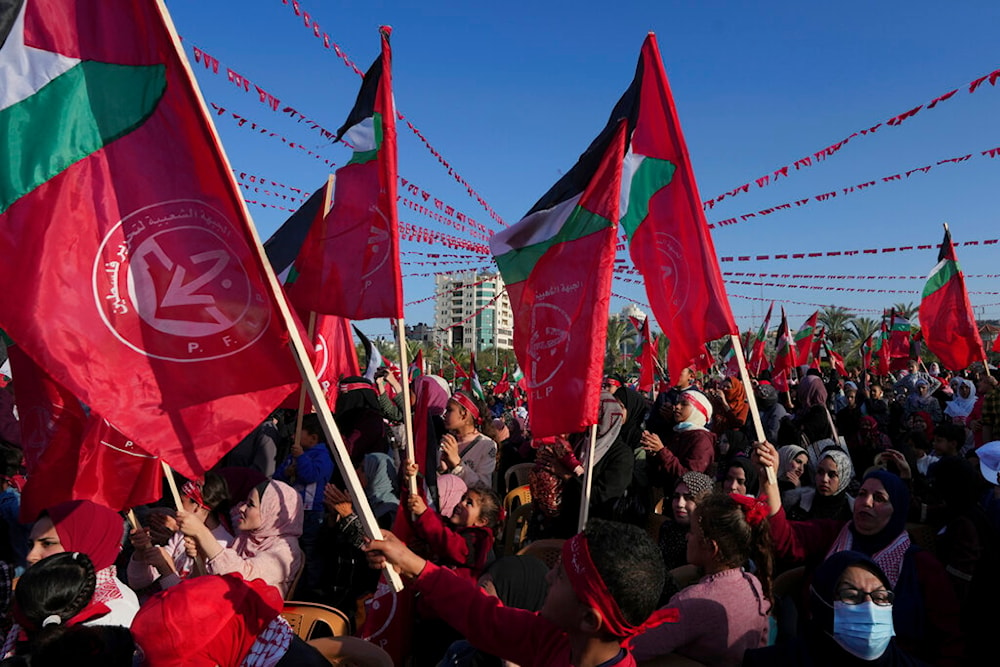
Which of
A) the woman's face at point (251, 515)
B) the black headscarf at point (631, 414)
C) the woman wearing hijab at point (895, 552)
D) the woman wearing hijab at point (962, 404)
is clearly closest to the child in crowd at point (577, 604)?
the woman wearing hijab at point (895, 552)

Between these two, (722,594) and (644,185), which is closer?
(722,594)

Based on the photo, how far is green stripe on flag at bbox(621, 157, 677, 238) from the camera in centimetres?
463

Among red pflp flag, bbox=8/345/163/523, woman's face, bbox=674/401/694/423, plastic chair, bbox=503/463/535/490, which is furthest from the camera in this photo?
plastic chair, bbox=503/463/535/490

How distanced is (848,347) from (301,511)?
196 feet

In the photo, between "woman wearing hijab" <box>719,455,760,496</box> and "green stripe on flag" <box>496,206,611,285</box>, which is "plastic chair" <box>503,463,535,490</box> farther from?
"green stripe on flag" <box>496,206,611,285</box>

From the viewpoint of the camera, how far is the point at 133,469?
3.86m

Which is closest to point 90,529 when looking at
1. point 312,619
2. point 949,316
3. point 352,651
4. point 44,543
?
point 44,543

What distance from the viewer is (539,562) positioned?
3.34 metres

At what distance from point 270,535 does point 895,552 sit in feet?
11.5

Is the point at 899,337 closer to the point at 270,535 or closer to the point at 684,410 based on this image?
the point at 684,410

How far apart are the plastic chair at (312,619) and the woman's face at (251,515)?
588 mm

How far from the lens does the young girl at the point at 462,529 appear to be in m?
3.53

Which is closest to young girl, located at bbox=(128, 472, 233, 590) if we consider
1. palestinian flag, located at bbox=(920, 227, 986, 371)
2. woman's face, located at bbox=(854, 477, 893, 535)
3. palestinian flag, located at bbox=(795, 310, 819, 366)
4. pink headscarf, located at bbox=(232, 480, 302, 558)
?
pink headscarf, located at bbox=(232, 480, 302, 558)

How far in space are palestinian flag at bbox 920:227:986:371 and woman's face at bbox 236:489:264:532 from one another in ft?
30.5
